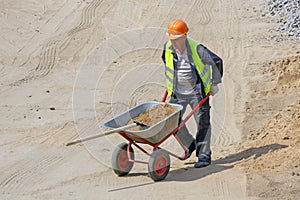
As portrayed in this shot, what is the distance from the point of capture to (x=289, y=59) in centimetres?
1519

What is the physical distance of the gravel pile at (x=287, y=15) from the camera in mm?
17531

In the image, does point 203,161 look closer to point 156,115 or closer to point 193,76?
point 156,115

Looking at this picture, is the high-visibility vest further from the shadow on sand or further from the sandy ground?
the sandy ground

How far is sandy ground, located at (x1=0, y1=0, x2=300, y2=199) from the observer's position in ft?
33.2

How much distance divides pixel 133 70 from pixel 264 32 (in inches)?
149

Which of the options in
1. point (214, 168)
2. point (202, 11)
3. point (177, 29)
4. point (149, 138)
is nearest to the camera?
point (149, 138)

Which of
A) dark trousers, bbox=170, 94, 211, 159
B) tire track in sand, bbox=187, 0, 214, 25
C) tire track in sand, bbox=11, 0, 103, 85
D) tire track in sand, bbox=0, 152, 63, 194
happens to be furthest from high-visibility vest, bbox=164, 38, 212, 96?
tire track in sand, bbox=187, 0, 214, 25

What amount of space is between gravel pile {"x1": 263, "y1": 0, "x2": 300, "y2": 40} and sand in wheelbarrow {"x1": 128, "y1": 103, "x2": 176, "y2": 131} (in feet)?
24.9

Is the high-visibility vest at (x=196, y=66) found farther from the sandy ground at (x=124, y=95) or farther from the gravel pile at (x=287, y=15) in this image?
the gravel pile at (x=287, y=15)

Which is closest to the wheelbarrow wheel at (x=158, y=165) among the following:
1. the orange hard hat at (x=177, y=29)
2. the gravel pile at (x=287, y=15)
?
the orange hard hat at (x=177, y=29)

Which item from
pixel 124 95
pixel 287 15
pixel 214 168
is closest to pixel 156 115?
pixel 214 168

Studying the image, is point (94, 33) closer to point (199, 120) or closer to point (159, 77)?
point (159, 77)

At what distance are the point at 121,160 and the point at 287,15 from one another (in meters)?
9.46

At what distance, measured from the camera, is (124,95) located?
14320mm
